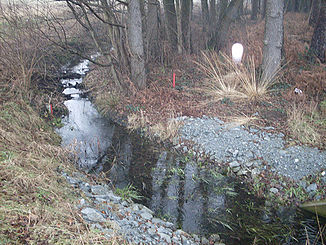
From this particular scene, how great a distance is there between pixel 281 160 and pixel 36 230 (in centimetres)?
399

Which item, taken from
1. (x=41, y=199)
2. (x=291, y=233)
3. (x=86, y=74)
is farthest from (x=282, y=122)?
(x=86, y=74)

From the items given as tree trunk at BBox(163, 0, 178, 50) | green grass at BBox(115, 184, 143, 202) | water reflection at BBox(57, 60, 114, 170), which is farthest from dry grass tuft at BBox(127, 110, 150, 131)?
tree trunk at BBox(163, 0, 178, 50)

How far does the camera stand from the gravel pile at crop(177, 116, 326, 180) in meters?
4.64

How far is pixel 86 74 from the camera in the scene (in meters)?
10.0

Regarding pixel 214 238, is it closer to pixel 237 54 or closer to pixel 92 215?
pixel 92 215

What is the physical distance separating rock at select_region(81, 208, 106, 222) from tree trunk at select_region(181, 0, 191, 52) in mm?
7795

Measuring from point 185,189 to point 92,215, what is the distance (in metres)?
1.99

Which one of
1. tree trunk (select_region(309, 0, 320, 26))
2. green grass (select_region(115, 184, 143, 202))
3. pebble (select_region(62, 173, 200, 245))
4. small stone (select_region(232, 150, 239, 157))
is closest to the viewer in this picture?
pebble (select_region(62, 173, 200, 245))

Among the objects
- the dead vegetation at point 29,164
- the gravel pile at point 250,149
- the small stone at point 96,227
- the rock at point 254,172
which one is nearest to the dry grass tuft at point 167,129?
the gravel pile at point 250,149

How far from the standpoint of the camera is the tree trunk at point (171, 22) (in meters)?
9.76

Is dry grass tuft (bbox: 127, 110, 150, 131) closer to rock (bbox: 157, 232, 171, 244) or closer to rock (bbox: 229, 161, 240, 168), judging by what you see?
rock (bbox: 229, 161, 240, 168)

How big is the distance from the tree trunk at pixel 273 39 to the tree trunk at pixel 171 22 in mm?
3590

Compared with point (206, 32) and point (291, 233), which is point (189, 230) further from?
point (206, 32)

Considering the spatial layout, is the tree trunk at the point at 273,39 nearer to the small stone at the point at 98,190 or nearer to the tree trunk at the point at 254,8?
the small stone at the point at 98,190
